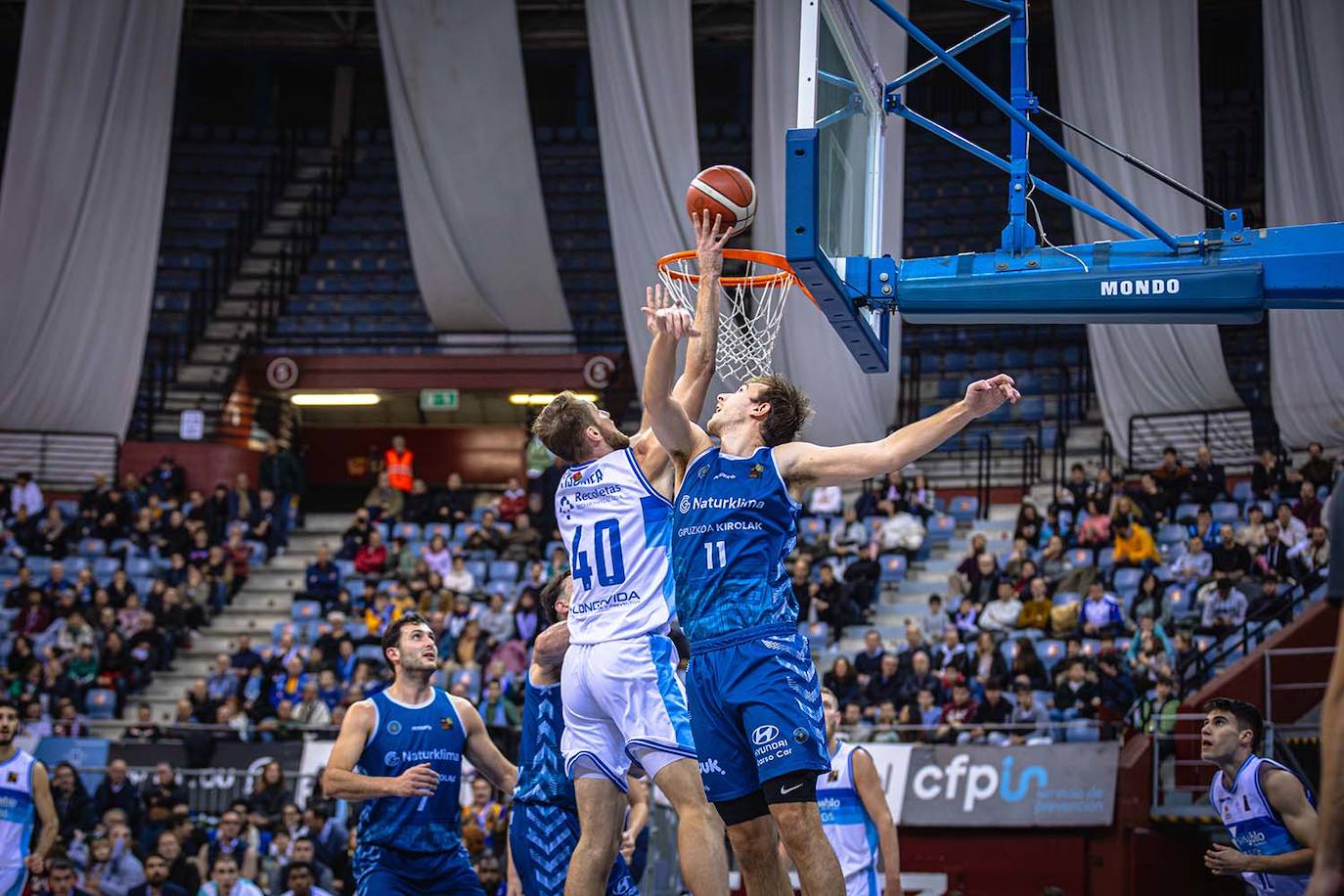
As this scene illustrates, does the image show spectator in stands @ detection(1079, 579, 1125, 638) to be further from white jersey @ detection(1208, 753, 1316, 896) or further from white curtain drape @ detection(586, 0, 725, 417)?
white jersey @ detection(1208, 753, 1316, 896)

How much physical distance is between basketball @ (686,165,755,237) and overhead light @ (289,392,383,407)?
69.4 feet

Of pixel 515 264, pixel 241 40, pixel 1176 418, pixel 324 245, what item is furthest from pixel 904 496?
pixel 241 40

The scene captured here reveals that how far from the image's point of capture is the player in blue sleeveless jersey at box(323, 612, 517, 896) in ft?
24.2

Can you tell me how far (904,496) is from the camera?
21141 mm

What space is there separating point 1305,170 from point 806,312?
6.23m

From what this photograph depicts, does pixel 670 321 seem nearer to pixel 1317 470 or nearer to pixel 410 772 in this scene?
pixel 410 772

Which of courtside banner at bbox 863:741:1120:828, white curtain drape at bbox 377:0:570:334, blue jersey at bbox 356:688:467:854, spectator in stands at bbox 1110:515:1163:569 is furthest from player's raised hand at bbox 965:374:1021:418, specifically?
white curtain drape at bbox 377:0:570:334

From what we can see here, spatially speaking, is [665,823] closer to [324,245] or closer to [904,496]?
[904,496]

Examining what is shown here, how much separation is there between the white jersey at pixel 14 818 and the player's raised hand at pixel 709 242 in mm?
6651

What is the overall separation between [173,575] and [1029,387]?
511 inches

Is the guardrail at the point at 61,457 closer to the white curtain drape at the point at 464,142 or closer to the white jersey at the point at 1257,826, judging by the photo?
the white curtain drape at the point at 464,142

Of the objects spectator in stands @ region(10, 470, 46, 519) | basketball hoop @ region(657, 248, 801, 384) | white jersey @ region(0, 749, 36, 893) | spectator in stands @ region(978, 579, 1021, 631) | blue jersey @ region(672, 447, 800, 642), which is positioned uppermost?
basketball hoop @ region(657, 248, 801, 384)

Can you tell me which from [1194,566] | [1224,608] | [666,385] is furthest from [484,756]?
[1194,566]

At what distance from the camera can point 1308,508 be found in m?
17.2
